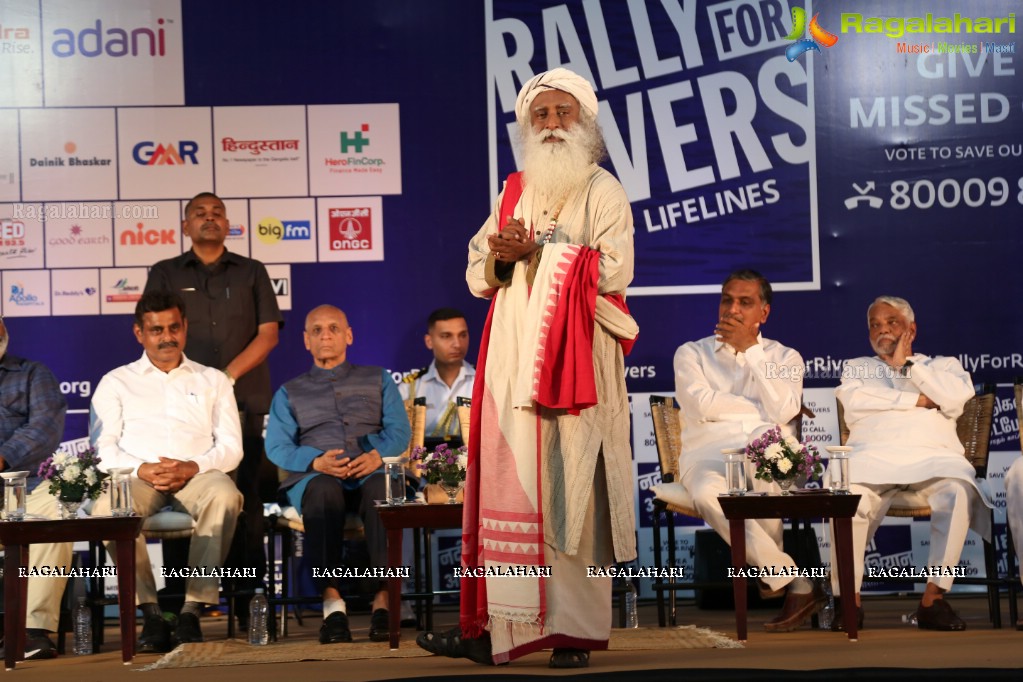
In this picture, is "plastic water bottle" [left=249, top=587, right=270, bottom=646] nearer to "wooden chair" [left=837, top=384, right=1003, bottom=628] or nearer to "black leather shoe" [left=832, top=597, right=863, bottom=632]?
"black leather shoe" [left=832, top=597, right=863, bottom=632]

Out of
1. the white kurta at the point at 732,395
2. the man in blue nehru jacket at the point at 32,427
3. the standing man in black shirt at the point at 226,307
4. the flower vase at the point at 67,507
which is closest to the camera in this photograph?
the flower vase at the point at 67,507

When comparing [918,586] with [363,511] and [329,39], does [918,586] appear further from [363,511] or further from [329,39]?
[329,39]

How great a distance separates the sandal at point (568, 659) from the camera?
432cm

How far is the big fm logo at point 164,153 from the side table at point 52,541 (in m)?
2.90

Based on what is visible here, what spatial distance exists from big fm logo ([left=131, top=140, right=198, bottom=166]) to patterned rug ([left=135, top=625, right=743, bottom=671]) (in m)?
3.00

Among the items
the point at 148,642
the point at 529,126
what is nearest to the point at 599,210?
the point at 529,126

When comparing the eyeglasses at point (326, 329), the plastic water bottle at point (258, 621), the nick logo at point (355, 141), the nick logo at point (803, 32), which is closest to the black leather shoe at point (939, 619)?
the plastic water bottle at point (258, 621)

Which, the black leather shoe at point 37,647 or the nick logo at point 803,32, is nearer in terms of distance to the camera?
the black leather shoe at point 37,647

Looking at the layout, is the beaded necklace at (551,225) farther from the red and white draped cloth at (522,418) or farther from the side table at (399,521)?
the side table at (399,521)

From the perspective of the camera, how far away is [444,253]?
7633mm

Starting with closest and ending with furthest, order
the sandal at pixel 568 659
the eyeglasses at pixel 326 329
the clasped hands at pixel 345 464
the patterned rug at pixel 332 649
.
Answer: the sandal at pixel 568 659 < the patterned rug at pixel 332 649 < the clasped hands at pixel 345 464 < the eyeglasses at pixel 326 329

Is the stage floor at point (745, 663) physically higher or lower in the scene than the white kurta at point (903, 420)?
lower

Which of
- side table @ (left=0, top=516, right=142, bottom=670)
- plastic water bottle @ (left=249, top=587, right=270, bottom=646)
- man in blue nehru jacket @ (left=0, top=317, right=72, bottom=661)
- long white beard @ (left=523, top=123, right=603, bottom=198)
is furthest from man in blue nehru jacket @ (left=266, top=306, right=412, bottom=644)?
long white beard @ (left=523, top=123, right=603, bottom=198)

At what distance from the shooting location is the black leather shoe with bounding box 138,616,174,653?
5.61 metres
